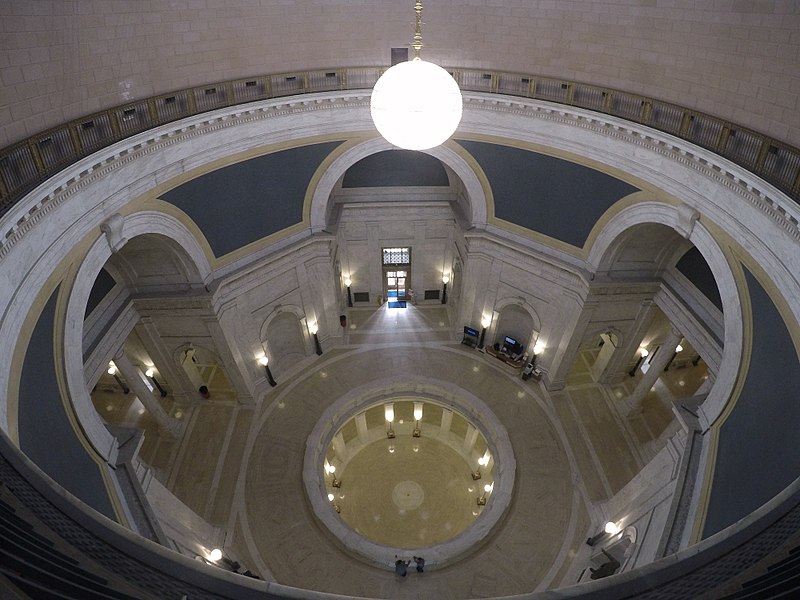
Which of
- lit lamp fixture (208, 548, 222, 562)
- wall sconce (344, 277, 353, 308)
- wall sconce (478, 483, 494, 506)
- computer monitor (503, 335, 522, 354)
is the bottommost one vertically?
lit lamp fixture (208, 548, 222, 562)

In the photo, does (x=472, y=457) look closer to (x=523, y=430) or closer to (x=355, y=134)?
(x=523, y=430)

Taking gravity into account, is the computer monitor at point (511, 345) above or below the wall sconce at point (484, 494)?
above

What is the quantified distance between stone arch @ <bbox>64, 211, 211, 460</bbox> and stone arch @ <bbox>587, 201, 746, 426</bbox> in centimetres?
1207

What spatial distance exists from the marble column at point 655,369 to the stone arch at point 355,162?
7.01 m

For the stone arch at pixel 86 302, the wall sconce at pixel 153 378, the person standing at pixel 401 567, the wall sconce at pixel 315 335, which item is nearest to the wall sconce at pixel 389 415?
the wall sconce at pixel 315 335

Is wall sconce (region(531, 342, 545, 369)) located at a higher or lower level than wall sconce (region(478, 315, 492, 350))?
lower

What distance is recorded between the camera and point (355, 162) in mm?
14828

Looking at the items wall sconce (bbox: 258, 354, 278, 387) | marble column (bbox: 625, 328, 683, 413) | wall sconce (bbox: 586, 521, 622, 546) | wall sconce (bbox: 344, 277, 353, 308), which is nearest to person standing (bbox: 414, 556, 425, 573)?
wall sconce (bbox: 586, 521, 622, 546)

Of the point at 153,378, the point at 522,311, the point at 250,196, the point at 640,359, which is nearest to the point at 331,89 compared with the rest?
the point at 250,196

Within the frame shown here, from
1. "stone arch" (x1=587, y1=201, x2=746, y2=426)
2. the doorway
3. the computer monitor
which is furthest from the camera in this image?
the doorway

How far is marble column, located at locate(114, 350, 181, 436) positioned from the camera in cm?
1401

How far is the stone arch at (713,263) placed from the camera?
9516 millimetres

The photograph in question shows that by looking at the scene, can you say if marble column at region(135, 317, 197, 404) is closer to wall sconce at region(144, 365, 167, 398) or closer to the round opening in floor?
wall sconce at region(144, 365, 167, 398)

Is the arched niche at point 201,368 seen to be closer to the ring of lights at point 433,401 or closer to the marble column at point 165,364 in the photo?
the marble column at point 165,364
